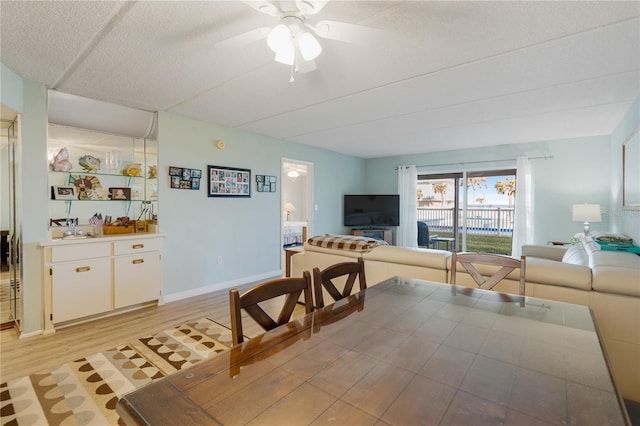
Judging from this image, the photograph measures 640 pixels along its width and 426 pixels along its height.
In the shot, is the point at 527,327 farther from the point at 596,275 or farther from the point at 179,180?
the point at 179,180

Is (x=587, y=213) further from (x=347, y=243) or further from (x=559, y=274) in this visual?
(x=347, y=243)

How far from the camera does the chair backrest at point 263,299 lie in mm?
1211

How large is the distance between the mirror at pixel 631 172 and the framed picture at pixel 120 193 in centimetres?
542

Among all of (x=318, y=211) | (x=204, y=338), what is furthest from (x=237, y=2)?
(x=318, y=211)

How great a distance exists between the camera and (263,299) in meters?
1.32

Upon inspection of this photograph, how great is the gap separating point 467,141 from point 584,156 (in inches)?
69.3

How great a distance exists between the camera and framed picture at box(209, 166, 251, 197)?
4.18 meters

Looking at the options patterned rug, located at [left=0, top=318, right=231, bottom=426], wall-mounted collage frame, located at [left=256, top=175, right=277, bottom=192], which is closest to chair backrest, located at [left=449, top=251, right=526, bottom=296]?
patterned rug, located at [left=0, top=318, right=231, bottom=426]

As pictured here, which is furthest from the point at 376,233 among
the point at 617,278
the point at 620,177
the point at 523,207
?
the point at 617,278

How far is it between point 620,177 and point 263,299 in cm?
477

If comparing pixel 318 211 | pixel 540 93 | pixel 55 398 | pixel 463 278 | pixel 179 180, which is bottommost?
pixel 55 398

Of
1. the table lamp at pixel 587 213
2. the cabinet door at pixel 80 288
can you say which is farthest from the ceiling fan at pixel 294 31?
the table lamp at pixel 587 213

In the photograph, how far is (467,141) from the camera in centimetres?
523

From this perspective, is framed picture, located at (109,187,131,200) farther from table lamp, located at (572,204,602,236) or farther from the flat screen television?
table lamp, located at (572,204,602,236)
